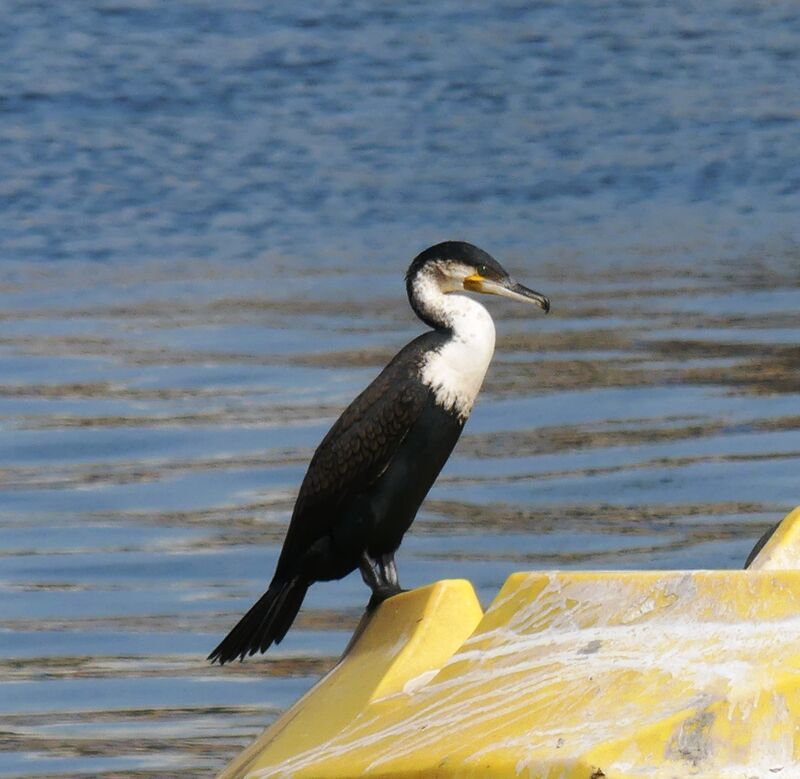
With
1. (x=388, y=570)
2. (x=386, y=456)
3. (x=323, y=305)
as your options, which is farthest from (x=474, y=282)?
(x=323, y=305)

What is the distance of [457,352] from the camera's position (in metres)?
5.52

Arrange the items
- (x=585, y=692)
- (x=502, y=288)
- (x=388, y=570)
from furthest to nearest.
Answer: (x=502, y=288), (x=388, y=570), (x=585, y=692)

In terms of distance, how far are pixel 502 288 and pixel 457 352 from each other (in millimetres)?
412

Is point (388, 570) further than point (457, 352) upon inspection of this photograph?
Yes

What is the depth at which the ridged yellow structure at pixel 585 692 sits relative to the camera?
3.83 m

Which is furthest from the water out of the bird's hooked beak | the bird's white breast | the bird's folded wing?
the bird's hooked beak

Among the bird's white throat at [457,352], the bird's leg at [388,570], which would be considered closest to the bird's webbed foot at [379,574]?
the bird's leg at [388,570]

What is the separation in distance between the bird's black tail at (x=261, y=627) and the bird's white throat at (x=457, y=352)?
1.92 ft

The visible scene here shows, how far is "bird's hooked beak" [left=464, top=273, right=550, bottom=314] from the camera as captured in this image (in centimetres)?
581

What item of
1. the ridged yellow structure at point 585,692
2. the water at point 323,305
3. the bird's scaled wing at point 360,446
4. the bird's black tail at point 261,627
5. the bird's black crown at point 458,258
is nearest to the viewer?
the ridged yellow structure at point 585,692

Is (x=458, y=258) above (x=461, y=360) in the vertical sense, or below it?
above

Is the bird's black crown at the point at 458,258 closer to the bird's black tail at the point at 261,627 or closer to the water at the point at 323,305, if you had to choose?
the bird's black tail at the point at 261,627

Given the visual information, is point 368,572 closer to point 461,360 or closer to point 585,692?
point 461,360

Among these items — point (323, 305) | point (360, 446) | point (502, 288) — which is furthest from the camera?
point (323, 305)
